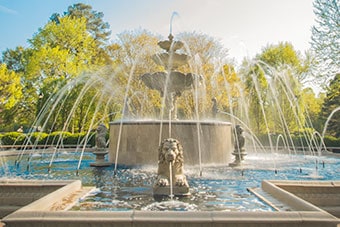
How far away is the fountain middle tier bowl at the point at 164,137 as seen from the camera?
11.8m

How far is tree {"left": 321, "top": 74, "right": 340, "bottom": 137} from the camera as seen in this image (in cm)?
2809

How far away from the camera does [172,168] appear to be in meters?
6.78

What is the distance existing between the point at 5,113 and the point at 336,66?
39.1 meters

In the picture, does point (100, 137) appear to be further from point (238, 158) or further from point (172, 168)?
point (172, 168)

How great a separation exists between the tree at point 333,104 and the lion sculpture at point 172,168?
25.9m

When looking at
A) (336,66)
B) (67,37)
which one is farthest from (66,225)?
(67,37)

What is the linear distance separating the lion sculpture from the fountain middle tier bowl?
15.8ft

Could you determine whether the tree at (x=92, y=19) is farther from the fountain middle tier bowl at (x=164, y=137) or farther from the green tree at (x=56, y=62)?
the fountain middle tier bowl at (x=164, y=137)

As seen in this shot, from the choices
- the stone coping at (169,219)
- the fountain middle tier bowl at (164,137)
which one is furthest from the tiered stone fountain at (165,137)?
the stone coping at (169,219)

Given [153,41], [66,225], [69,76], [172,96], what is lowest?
[66,225]

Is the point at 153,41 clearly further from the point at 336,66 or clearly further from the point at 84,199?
the point at 84,199

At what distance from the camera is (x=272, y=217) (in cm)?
400

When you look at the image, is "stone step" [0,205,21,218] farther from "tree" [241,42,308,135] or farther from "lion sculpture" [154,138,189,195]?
"tree" [241,42,308,135]

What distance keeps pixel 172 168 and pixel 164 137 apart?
4.97 meters
